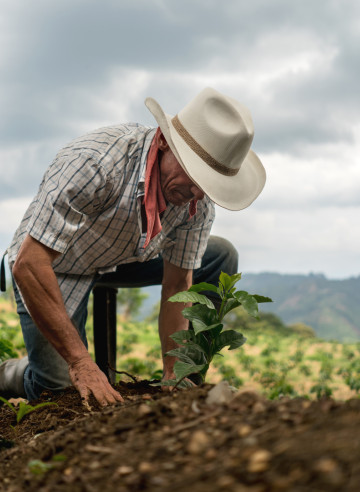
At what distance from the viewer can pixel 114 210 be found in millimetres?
3197

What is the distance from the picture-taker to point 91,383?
8.53ft

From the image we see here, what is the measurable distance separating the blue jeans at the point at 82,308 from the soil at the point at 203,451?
188 cm

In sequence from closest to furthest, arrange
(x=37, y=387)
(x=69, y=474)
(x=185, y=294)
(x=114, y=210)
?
(x=69, y=474)
(x=185, y=294)
(x=114, y=210)
(x=37, y=387)

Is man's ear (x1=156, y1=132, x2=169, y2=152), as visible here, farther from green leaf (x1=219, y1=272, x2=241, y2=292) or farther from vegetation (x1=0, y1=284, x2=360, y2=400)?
vegetation (x1=0, y1=284, x2=360, y2=400)

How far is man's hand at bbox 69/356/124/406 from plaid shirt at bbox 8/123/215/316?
606 millimetres

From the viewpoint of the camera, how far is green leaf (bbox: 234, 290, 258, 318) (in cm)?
240

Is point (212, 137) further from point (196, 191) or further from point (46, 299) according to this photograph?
point (46, 299)

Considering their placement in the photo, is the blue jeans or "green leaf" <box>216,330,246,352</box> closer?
"green leaf" <box>216,330,246,352</box>

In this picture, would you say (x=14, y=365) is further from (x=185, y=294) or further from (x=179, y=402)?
(x=179, y=402)

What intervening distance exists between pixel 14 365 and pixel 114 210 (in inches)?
71.0

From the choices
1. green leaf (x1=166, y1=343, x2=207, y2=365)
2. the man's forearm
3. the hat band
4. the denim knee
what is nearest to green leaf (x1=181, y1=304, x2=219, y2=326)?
green leaf (x1=166, y1=343, x2=207, y2=365)

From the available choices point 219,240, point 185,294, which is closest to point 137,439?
point 185,294

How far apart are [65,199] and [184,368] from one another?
3.55 ft

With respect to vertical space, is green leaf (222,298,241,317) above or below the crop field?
above
